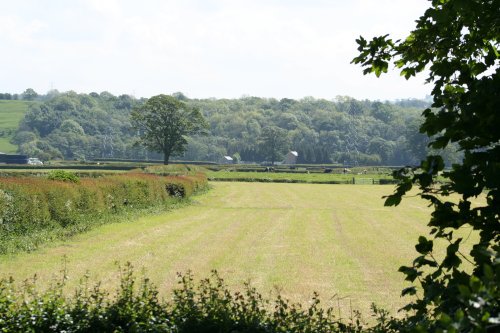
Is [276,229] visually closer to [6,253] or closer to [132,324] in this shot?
[6,253]

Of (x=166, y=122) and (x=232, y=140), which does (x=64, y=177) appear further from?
(x=232, y=140)

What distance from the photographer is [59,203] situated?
24281 mm

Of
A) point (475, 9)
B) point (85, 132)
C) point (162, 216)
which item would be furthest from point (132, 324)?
point (85, 132)

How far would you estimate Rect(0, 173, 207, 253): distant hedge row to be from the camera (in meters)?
20.4

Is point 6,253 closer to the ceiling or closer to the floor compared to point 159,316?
closer to the floor

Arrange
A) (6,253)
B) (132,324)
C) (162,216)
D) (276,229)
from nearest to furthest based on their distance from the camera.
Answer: (132,324)
(6,253)
(276,229)
(162,216)

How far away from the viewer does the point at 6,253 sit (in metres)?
18.2

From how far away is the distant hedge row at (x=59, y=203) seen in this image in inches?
804

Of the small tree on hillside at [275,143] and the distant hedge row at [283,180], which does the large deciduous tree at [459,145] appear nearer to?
the distant hedge row at [283,180]

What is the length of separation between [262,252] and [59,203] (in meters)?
9.76

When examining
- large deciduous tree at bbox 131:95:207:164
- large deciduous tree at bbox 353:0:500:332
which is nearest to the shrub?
large deciduous tree at bbox 353:0:500:332

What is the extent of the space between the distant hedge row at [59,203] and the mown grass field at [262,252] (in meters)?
1.15

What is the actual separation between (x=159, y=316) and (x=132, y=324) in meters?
0.36

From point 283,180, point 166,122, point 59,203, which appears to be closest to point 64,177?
point 59,203
